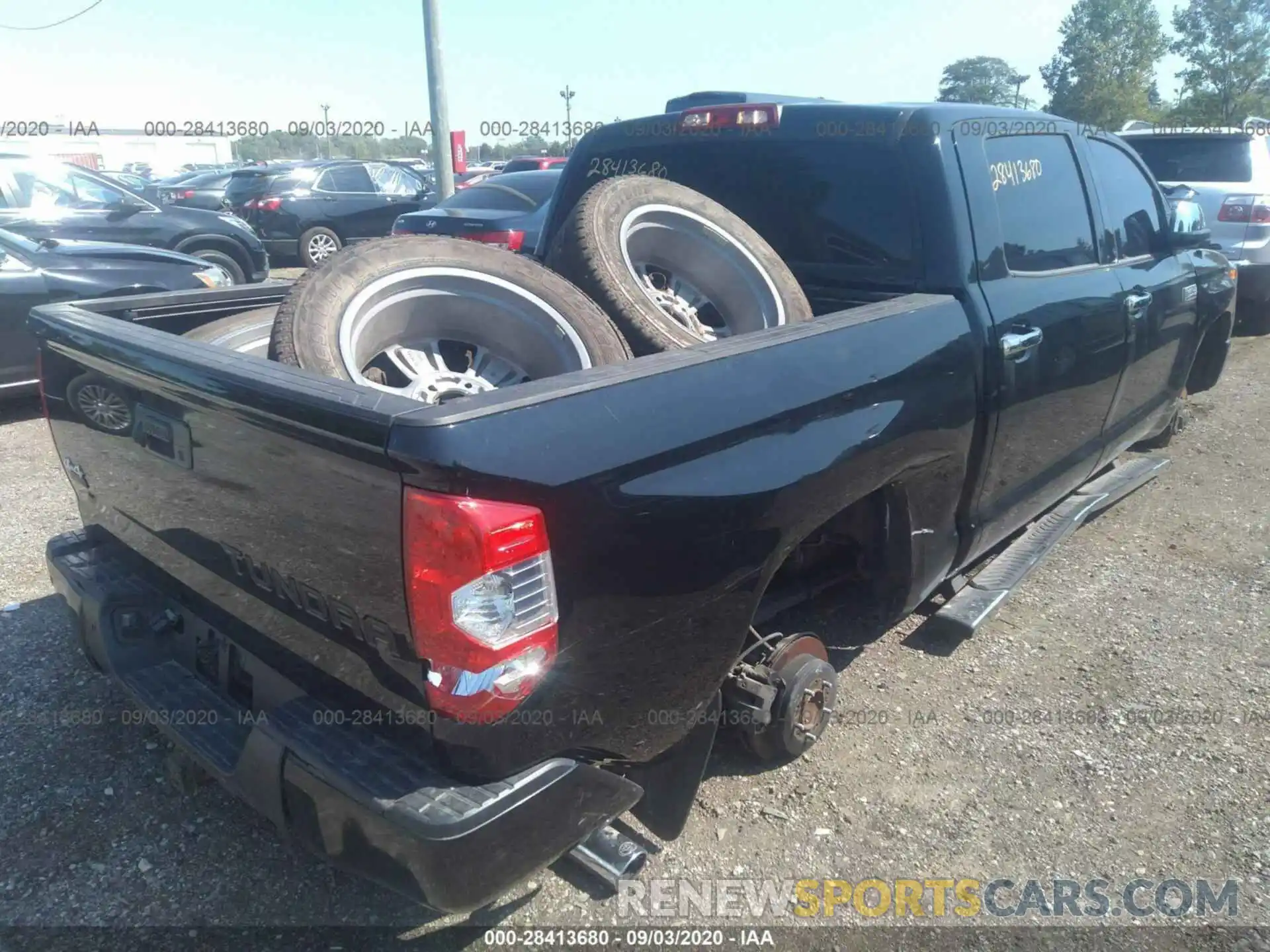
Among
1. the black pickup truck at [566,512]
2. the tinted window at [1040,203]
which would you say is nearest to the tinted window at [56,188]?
the black pickup truck at [566,512]

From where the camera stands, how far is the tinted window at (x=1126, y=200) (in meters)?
3.94

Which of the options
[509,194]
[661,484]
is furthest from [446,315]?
[509,194]

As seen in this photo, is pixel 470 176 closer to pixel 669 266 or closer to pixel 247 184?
pixel 247 184

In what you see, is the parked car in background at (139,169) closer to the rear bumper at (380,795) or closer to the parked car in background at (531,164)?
the parked car in background at (531,164)

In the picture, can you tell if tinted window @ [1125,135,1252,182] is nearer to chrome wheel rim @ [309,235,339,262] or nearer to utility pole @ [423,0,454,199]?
utility pole @ [423,0,454,199]

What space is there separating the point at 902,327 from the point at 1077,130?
1.96 meters

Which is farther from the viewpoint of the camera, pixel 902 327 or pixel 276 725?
pixel 902 327

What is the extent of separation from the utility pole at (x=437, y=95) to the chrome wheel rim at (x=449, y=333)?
391 inches

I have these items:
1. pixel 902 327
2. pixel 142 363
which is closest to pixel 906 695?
pixel 902 327

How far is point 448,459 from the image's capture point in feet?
5.08

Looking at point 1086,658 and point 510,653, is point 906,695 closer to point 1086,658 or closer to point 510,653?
point 1086,658

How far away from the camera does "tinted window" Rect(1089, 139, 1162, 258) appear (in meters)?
3.94

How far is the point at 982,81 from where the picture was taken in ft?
131

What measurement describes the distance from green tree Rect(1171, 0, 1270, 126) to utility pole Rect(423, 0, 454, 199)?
2938 cm
